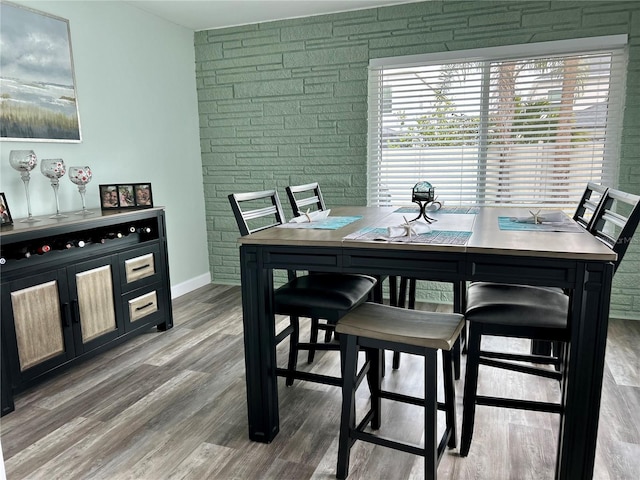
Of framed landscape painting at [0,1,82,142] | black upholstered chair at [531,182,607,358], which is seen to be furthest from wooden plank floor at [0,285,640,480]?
framed landscape painting at [0,1,82,142]

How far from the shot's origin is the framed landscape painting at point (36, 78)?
8.48 feet

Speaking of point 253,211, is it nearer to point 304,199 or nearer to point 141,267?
point 304,199

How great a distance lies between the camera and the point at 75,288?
2520mm

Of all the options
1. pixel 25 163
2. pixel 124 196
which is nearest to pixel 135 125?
pixel 124 196

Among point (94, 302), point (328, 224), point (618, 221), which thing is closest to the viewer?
point (618, 221)

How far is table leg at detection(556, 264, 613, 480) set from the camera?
143 cm

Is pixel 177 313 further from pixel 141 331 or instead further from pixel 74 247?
pixel 74 247

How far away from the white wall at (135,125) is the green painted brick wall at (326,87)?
19cm

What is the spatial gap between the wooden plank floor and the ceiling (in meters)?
2.51

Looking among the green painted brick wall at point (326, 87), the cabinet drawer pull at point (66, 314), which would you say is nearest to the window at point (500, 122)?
the green painted brick wall at point (326, 87)

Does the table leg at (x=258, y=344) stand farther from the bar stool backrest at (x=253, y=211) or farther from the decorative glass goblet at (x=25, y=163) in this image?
the decorative glass goblet at (x=25, y=163)

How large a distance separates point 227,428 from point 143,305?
1.30m

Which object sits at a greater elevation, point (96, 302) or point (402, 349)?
point (402, 349)

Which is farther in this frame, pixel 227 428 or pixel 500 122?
pixel 500 122
